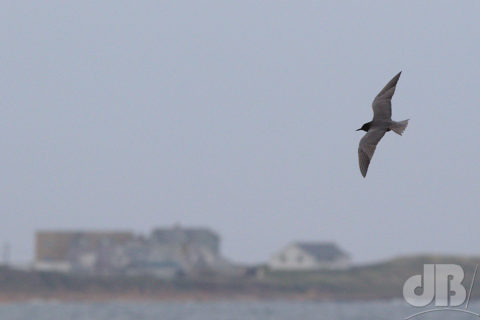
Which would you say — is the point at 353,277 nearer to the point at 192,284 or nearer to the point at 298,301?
the point at 298,301

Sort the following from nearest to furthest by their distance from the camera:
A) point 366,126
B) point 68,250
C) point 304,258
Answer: point 366,126, point 68,250, point 304,258

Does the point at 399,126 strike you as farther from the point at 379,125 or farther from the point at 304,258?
the point at 304,258

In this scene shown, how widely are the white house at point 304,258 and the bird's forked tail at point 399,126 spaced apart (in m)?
130

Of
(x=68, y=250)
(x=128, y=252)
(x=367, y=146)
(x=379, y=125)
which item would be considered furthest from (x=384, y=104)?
(x=68, y=250)

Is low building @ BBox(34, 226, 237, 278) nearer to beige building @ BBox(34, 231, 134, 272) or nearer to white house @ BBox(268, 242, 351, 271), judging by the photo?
beige building @ BBox(34, 231, 134, 272)

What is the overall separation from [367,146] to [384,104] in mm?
1089

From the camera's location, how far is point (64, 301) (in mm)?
137875

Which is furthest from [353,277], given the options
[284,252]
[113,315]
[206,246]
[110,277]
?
[113,315]

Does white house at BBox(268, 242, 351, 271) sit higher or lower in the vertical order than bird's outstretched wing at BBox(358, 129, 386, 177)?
higher

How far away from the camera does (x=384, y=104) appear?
65.8ft

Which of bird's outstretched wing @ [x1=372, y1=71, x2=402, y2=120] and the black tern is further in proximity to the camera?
bird's outstretched wing @ [x1=372, y1=71, x2=402, y2=120]

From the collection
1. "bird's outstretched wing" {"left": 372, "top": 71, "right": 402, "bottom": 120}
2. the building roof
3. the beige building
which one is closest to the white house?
the building roof

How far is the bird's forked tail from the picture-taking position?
1909 centimetres

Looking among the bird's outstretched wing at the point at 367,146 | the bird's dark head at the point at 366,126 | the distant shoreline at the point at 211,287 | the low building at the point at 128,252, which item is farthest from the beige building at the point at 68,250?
the bird's outstretched wing at the point at 367,146
